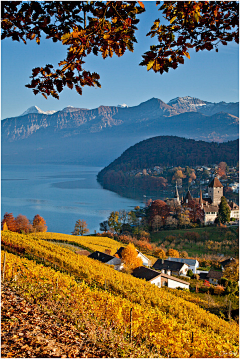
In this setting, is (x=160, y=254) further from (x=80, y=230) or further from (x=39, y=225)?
(x=39, y=225)

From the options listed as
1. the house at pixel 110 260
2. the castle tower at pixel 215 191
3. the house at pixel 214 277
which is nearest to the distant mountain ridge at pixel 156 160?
the castle tower at pixel 215 191

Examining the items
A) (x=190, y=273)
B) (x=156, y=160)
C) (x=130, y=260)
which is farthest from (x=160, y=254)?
(x=156, y=160)

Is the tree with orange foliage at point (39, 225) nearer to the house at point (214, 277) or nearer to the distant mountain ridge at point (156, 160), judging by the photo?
the house at point (214, 277)

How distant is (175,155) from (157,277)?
358ft

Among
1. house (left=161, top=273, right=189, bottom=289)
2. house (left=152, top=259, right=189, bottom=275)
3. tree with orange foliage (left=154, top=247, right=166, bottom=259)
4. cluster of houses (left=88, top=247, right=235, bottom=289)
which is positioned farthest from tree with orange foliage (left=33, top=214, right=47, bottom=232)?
house (left=161, top=273, right=189, bottom=289)

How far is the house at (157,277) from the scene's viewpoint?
13501 mm

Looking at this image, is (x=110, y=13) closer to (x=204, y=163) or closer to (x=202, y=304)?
(x=202, y=304)

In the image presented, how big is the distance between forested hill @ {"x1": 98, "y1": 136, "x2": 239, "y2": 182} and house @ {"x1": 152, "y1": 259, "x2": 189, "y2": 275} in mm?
84900

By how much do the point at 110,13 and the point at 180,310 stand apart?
7242 millimetres

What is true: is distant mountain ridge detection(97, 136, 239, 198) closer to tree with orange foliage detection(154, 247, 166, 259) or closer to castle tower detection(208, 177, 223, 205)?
castle tower detection(208, 177, 223, 205)

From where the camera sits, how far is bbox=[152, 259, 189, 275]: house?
19.2 meters

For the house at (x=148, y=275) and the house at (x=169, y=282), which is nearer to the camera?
the house at (x=148, y=275)

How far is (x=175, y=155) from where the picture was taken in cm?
A: 11912

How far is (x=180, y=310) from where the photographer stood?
7.00m
